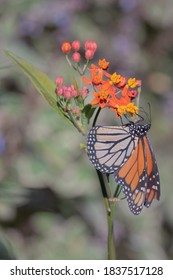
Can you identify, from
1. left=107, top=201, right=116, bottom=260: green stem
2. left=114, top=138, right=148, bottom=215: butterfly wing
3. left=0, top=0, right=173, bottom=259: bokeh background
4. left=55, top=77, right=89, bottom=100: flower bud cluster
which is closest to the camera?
left=107, top=201, right=116, bottom=260: green stem

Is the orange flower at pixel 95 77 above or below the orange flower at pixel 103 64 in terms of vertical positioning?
below

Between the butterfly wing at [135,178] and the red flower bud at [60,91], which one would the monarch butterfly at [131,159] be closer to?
the butterfly wing at [135,178]

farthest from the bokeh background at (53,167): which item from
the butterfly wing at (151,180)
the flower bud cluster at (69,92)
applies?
the flower bud cluster at (69,92)

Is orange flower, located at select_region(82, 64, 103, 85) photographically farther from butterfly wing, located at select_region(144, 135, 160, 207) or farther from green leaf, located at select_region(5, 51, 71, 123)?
butterfly wing, located at select_region(144, 135, 160, 207)

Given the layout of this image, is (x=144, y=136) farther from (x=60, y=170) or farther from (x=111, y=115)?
(x=111, y=115)

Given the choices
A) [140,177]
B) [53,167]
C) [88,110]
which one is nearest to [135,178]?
[140,177]

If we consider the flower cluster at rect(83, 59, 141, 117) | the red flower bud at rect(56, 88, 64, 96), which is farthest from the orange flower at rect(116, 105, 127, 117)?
the red flower bud at rect(56, 88, 64, 96)

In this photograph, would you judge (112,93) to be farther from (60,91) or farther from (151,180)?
(151,180)
